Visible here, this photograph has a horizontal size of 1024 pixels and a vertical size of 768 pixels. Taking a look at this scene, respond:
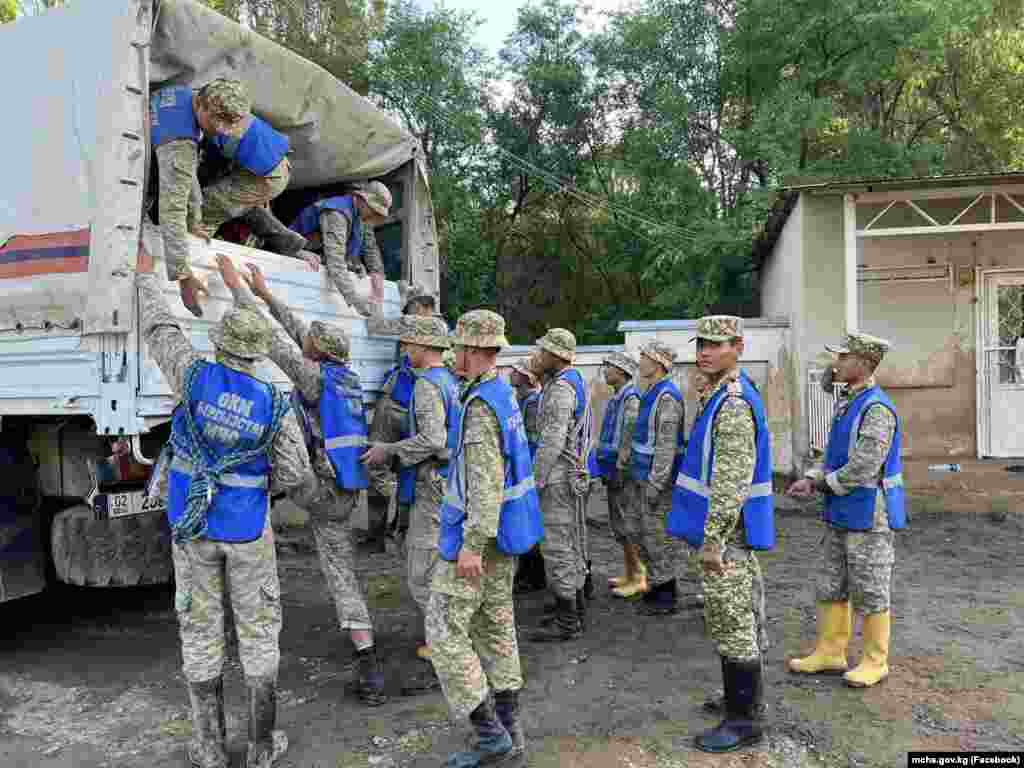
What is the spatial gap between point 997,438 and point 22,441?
10.3m

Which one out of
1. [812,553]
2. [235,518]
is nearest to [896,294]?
[812,553]

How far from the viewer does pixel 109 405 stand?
11.4 feet

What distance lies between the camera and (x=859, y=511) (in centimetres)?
Result: 379

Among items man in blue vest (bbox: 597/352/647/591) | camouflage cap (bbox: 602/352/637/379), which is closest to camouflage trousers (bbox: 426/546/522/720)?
man in blue vest (bbox: 597/352/647/591)

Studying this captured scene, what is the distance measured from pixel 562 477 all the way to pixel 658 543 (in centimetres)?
82

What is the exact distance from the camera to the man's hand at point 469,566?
3.03 metres

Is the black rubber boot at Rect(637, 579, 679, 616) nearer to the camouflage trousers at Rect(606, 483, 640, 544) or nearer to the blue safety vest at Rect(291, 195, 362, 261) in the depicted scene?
the camouflage trousers at Rect(606, 483, 640, 544)

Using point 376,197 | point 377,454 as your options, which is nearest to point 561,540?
point 377,454

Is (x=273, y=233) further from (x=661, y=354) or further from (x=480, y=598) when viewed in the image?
(x=480, y=598)

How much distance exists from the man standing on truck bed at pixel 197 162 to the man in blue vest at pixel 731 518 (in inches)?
94.6

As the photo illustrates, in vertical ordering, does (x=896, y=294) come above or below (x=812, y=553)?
above

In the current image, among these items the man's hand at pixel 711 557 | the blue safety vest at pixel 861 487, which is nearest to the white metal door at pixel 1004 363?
the blue safety vest at pixel 861 487

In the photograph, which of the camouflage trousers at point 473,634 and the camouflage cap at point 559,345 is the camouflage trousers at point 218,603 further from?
the camouflage cap at point 559,345

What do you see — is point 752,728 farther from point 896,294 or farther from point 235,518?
point 896,294
